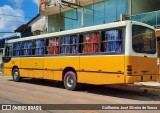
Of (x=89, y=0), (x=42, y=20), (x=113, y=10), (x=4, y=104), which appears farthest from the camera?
(x=42, y=20)

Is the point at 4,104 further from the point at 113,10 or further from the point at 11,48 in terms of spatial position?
the point at 113,10

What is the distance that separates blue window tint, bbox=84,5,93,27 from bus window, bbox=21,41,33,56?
889 cm

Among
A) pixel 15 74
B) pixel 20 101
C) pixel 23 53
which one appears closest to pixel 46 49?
pixel 23 53

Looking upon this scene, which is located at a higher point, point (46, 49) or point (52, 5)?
point (52, 5)

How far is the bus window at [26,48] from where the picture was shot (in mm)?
19406

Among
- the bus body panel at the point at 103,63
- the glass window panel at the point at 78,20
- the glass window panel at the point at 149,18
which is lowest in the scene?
the bus body panel at the point at 103,63

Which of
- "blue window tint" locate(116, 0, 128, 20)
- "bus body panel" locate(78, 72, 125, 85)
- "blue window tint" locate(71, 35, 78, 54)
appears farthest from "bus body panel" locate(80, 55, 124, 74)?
"blue window tint" locate(116, 0, 128, 20)

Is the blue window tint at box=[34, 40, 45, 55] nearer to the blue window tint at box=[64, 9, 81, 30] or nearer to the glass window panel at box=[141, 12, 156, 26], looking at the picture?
the glass window panel at box=[141, 12, 156, 26]

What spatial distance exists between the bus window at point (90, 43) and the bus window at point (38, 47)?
11.9ft

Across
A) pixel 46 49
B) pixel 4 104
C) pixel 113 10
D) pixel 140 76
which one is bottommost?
pixel 4 104

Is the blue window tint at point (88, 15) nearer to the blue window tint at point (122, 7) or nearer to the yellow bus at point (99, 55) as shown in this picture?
the blue window tint at point (122, 7)

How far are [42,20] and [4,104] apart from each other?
30.8 metres

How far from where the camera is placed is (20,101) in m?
11.7

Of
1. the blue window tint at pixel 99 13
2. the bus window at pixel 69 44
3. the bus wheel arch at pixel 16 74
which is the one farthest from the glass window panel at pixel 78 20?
the bus window at pixel 69 44
